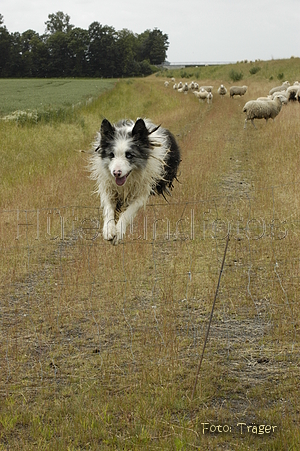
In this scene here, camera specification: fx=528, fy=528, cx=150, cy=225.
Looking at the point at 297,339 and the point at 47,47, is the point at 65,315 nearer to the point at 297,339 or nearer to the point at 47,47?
the point at 297,339

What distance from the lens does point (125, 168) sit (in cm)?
652

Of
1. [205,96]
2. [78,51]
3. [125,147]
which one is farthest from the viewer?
[78,51]

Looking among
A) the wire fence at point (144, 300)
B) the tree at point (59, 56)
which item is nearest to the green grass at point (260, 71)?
the wire fence at point (144, 300)

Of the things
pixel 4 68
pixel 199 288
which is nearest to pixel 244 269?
pixel 199 288

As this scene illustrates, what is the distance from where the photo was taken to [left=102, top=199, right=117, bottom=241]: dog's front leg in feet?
20.8

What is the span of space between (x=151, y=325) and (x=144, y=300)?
801 mm

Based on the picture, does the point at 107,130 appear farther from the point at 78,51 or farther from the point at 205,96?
the point at 78,51

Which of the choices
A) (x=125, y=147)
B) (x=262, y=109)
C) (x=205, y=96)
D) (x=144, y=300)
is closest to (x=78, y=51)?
(x=205, y=96)

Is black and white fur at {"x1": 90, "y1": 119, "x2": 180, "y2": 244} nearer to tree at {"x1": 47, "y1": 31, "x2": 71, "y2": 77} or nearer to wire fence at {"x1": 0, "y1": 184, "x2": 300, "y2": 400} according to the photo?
wire fence at {"x1": 0, "y1": 184, "x2": 300, "y2": 400}

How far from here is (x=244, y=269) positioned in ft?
22.4

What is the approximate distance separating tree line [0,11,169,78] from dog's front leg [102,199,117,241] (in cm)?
9070

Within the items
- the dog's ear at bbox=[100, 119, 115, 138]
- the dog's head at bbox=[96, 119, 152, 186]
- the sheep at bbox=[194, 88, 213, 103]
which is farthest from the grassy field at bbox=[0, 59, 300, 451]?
the sheep at bbox=[194, 88, 213, 103]

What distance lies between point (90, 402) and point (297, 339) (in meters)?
2.05

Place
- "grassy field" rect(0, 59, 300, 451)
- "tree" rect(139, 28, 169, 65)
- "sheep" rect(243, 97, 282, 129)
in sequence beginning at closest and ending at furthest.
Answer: "grassy field" rect(0, 59, 300, 451), "sheep" rect(243, 97, 282, 129), "tree" rect(139, 28, 169, 65)
